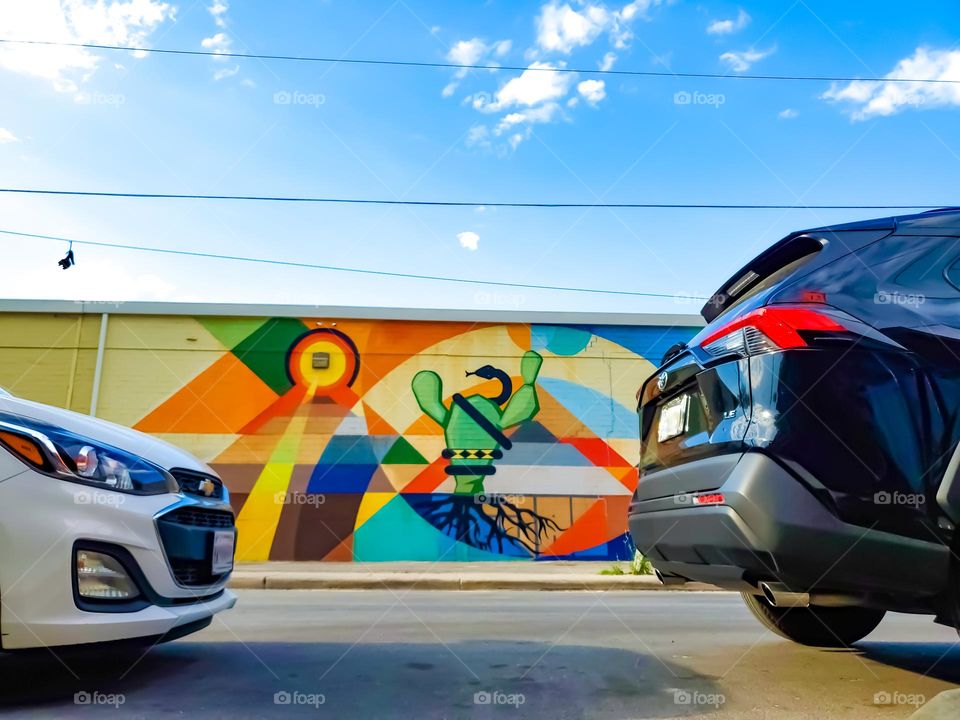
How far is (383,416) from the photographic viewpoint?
15.0 meters

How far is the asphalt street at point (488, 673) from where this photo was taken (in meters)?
2.92

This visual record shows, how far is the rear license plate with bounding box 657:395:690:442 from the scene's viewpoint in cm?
327

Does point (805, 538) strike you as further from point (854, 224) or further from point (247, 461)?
point (247, 461)

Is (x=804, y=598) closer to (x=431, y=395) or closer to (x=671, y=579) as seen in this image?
(x=671, y=579)

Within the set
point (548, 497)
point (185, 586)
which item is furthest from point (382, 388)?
point (185, 586)

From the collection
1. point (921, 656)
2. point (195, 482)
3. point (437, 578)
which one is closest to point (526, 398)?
point (437, 578)

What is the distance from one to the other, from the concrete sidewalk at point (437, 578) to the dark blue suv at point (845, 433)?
762 cm

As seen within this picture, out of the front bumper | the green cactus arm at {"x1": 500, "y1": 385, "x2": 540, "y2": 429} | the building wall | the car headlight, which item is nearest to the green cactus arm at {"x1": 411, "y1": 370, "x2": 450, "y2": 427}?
the building wall

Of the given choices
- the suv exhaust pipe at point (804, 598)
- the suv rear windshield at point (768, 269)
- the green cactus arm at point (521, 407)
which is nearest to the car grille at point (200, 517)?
the suv exhaust pipe at point (804, 598)

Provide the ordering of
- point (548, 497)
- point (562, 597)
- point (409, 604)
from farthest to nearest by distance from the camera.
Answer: point (548, 497) → point (562, 597) → point (409, 604)

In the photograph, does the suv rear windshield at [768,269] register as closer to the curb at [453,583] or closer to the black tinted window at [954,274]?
the black tinted window at [954,274]

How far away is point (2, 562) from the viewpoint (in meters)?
2.62

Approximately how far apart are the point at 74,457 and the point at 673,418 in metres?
2.67

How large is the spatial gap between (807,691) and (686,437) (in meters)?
1.32
